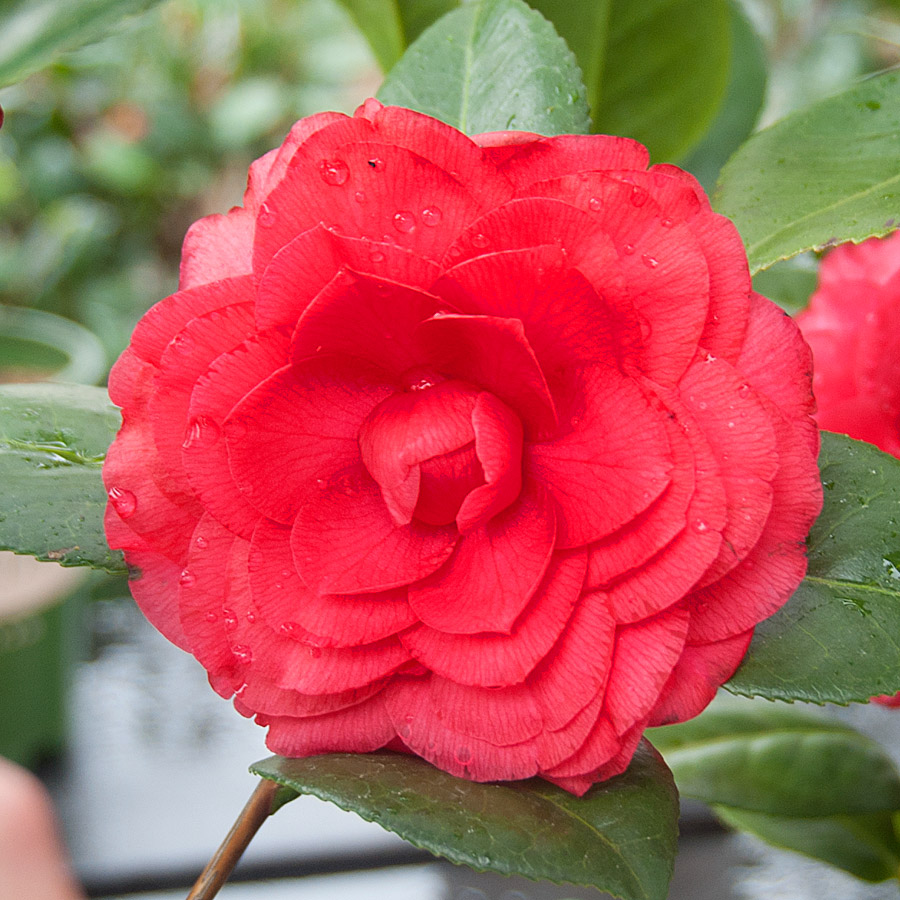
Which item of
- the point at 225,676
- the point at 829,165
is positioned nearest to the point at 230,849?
the point at 225,676

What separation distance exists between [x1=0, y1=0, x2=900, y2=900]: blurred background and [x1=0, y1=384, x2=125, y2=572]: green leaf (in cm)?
13

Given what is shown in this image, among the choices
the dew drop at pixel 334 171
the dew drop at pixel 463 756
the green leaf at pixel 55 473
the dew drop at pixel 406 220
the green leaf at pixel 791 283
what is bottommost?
the green leaf at pixel 791 283

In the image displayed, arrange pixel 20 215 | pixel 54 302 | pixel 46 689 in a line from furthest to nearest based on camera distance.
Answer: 1. pixel 20 215
2. pixel 54 302
3. pixel 46 689

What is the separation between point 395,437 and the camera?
230mm

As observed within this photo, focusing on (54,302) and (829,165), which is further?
(54,302)

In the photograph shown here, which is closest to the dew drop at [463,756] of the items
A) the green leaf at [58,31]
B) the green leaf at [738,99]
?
the green leaf at [58,31]

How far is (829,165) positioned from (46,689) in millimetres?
775

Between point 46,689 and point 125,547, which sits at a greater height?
point 125,547

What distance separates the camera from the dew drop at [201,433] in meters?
0.23

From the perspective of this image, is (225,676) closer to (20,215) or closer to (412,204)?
(412,204)

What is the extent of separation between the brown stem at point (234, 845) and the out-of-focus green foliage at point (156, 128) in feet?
4.50

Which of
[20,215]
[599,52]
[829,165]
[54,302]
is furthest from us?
[20,215]

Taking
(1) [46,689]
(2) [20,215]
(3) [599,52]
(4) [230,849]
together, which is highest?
(3) [599,52]

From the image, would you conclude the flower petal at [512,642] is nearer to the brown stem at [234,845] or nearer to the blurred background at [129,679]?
the brown stem at [234,845]
